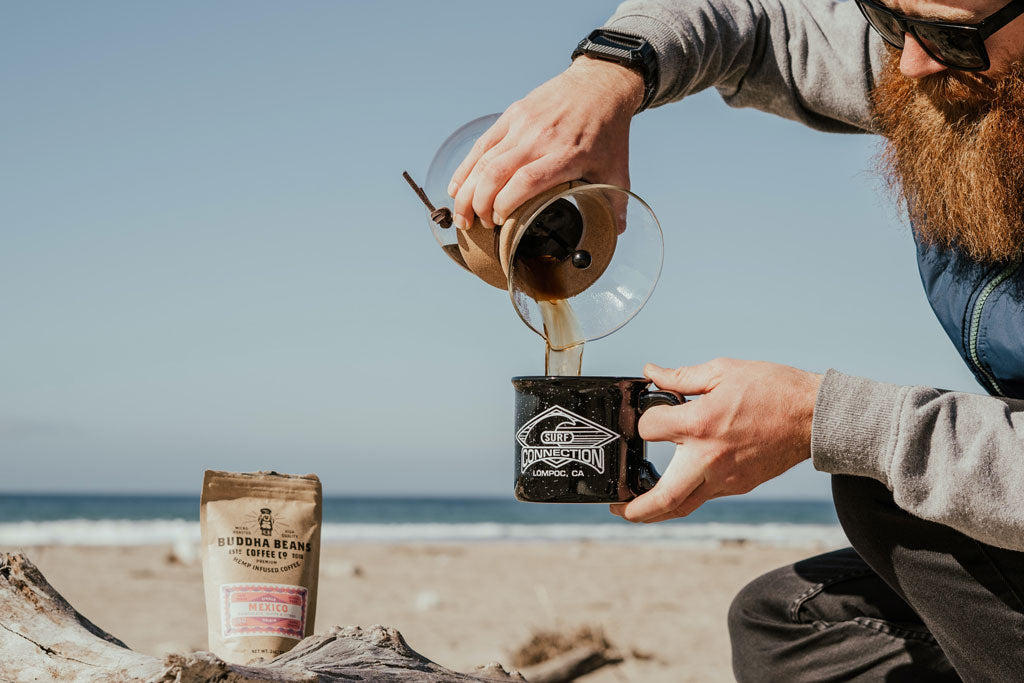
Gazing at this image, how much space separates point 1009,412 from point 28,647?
1858mm

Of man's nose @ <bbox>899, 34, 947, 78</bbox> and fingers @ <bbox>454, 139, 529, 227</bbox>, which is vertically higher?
man's nose @ <bbox>899, 34, 947, 78</bbox>

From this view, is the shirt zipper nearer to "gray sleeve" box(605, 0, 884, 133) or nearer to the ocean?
"gray sleeve" box(605, 0, 884, 133)

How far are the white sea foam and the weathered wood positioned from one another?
632 inches

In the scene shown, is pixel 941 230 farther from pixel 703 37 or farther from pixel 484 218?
pixel 484 218

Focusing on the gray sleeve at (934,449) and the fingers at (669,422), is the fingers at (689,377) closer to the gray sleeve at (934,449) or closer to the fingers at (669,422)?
the fingers at (669,422)

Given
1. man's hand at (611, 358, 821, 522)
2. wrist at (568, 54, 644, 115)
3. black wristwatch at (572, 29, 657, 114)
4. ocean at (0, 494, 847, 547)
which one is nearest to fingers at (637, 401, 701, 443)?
man's hand at (611, 358, 821, 522)

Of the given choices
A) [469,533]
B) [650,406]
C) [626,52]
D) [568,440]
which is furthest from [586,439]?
[469,533]

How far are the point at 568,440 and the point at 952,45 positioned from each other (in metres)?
1.18

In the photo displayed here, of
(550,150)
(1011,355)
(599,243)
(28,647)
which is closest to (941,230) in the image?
(1011,355)

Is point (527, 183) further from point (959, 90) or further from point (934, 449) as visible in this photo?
point (959, 90)

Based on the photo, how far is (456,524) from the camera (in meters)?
29.8

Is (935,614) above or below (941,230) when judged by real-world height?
below

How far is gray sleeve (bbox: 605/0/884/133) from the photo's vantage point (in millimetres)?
2398

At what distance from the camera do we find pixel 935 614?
1708mm
